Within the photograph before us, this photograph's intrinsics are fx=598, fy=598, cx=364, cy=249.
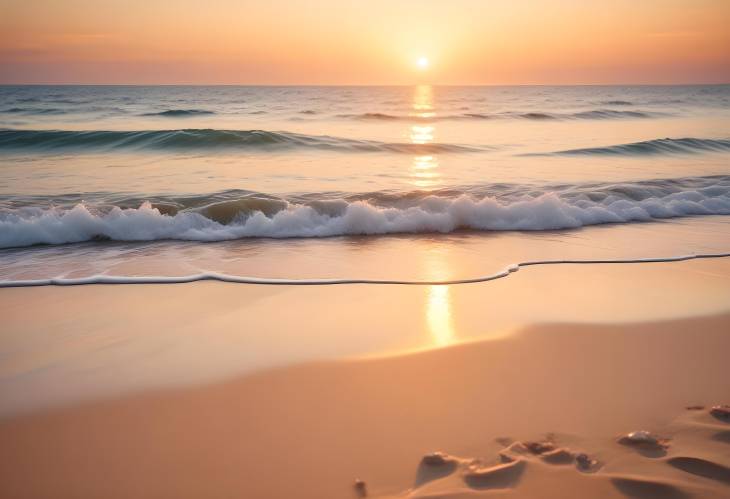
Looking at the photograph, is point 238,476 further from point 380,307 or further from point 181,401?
point 380,307

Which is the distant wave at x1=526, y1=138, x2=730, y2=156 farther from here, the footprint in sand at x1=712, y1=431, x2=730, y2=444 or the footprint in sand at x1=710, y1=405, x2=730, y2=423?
the footprint in sand at x1=712, y1=431, x2=730, y2=444

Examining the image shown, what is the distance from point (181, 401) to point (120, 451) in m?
0.46

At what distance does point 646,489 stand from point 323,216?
5.89m

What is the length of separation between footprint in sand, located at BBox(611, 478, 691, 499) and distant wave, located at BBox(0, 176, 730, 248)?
17.5 ft

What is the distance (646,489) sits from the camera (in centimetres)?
223

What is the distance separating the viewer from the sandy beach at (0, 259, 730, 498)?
2.32m

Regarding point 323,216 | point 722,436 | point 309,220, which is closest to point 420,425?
point 722,436

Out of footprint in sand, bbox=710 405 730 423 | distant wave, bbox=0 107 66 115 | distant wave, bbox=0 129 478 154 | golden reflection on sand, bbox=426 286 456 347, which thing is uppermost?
distant wave, bbox=0 107 66 115

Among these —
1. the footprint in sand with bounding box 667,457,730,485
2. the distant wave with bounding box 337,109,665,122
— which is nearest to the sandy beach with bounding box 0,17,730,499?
the footprint in sand with bounding box 667,457,730,485

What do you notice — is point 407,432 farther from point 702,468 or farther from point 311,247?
point 311,247

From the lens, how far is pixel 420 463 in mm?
2432

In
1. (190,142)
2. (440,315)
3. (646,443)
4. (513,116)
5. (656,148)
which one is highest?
(513,116)

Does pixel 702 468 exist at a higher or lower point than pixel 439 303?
lower

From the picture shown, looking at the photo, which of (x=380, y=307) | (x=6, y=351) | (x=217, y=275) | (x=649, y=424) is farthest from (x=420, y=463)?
(x=217, y=275)
